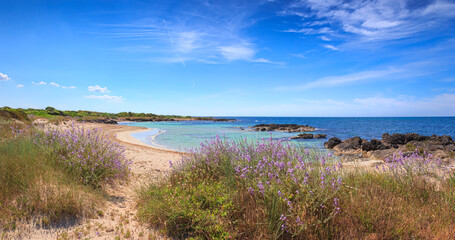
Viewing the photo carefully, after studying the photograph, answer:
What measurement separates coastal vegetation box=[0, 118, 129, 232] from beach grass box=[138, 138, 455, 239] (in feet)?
4.46

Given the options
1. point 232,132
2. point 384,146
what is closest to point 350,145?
point 384,146

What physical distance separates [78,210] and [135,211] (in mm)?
1132

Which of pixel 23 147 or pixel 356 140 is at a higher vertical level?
pixel 23 147

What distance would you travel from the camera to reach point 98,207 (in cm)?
501

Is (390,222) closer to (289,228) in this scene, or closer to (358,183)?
(358,183)

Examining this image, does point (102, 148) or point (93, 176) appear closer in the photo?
point (93, 176)

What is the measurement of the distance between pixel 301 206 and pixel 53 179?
4.94 meters

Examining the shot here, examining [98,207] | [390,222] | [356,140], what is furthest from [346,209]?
[356,140]

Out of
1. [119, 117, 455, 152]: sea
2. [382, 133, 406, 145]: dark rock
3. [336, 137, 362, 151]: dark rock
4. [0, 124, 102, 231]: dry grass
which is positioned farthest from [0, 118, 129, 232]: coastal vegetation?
[382, 133, 406, 145]: dark rock

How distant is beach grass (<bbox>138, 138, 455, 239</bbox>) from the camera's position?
3.63 m

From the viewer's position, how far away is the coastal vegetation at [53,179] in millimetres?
4316

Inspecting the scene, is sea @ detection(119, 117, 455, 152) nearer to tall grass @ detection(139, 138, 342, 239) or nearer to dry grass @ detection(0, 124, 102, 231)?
tall grass @ detection(139, 138, 342, 239)

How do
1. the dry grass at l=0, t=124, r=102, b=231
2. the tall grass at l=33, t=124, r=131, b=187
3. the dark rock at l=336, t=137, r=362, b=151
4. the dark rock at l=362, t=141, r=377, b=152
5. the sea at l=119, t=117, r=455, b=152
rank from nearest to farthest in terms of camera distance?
the dry grass at l=0, t=124, r=102, b=231, the tall grass at l=33, t=124, r=131, b=187, the dark rock at l=362, t=141, r=377, b=152, the dark rock at l=336, t=137, r=362, b=151, the sea at l=119, t=117, r=455, b=152

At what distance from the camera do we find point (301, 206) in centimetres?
373
